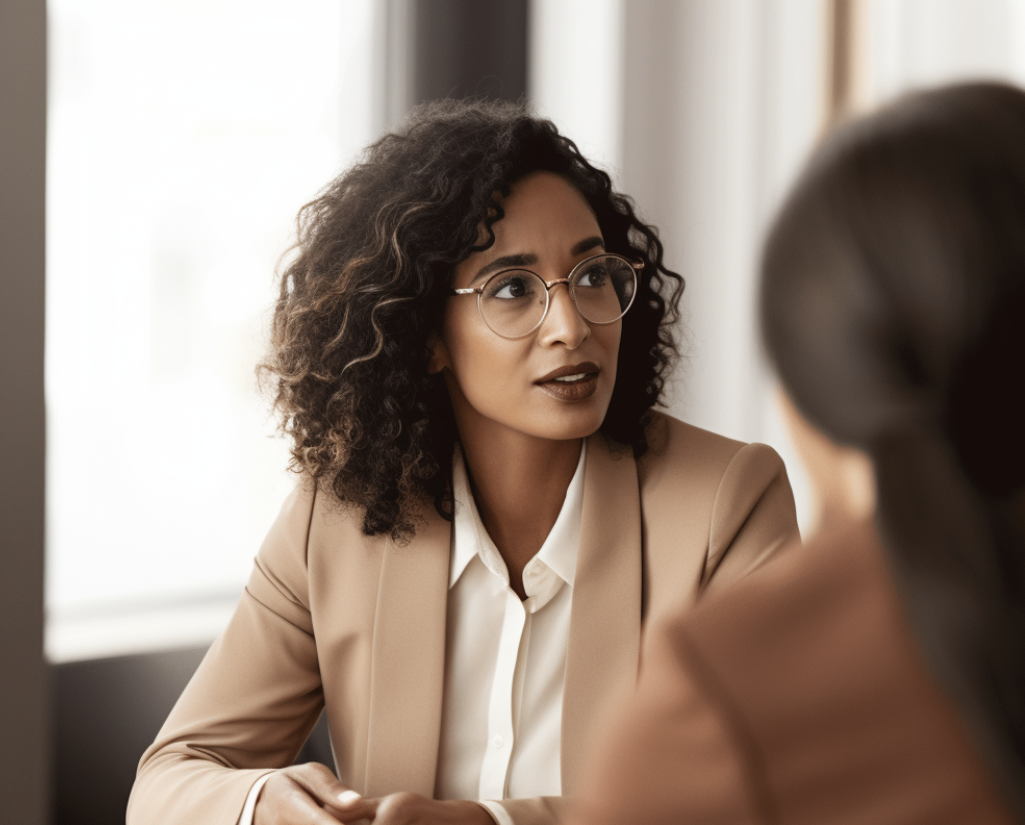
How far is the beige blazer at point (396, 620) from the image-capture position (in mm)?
1448

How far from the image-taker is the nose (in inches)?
58.9

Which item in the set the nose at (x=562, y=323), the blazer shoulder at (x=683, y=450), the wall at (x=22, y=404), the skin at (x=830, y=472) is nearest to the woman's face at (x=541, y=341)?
the nose at (x=562, y=323)

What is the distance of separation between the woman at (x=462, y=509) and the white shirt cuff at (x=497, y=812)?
11 centimetres

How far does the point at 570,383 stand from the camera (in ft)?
4.98

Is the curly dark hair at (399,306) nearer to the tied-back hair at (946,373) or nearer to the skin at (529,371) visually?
the skin at (529,371)

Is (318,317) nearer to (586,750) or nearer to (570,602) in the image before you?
(570,602)

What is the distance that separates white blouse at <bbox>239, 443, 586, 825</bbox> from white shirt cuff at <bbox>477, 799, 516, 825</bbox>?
0.39 ft

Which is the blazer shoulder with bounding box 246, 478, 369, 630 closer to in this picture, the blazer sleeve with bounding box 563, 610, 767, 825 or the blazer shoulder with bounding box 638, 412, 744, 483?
the blazer shoulder with bounding box 638, 412, 744, 483

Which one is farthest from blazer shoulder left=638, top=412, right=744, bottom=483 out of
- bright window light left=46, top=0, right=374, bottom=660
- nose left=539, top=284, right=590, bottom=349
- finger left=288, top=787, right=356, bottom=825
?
bright window light left=46, top=0, right=374, bottom=660

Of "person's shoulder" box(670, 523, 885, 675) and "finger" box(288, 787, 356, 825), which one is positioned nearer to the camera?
"person's shoulder" box(670, 523, 885, 675)

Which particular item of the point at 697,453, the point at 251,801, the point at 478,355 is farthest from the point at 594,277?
the point at 251,801

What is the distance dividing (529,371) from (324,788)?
0.63 m

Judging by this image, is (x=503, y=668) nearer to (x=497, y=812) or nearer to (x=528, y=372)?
(x=497, y=812)

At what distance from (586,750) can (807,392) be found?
37.6 inches
